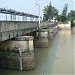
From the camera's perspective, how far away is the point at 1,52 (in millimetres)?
18891

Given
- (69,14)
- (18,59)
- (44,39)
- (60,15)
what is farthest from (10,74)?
(69,14)

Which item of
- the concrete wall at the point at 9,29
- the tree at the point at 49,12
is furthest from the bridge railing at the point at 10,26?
the tree at the point at 49,12

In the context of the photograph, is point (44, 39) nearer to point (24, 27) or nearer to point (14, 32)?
point (24, 27)

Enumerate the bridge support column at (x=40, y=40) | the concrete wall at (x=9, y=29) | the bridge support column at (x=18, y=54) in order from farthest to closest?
the bridge support column at (x=40, y=40), the bridge support column at (x=18, y=54), the concrete wall at (x=9, y=29)

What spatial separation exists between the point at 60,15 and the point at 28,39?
10988cm

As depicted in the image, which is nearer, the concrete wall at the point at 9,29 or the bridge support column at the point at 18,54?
the concrete wall at the point at 9,29

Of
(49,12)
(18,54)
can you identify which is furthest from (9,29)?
(49,12)

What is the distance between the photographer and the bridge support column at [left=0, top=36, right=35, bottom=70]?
18.4 m

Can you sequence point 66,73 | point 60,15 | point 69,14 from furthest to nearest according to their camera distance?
point 69,14 < point 60,15 < point 66,73

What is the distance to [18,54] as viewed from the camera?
18.4 meters

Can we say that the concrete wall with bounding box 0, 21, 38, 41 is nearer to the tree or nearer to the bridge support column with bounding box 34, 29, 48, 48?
the bridge support column with bounding box 34, 29, 48, 48

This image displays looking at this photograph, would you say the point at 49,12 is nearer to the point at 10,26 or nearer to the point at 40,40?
the point at 40,40

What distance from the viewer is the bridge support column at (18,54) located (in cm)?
1838

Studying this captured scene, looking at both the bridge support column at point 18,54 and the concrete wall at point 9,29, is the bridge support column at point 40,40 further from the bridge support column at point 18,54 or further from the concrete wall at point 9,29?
the bridge support column at point 18,54
